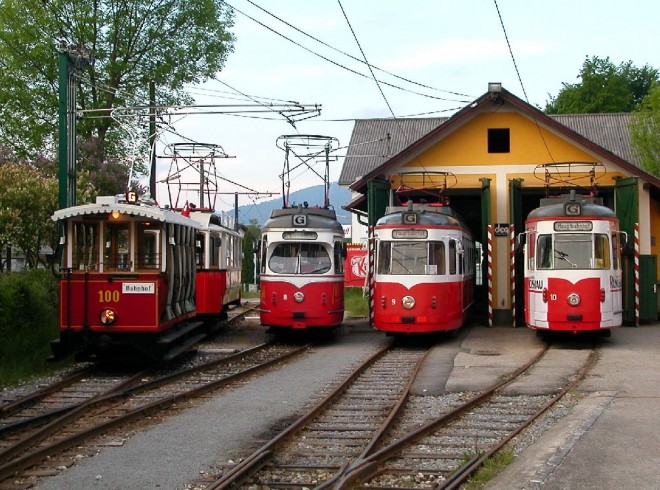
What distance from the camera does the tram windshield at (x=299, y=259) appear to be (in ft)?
66.5

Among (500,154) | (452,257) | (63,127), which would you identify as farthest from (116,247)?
(500,154)

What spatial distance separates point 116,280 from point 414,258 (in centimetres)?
722

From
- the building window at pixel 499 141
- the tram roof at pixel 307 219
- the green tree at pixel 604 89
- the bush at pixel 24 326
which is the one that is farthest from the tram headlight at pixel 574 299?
the green tree at pixel 604 89

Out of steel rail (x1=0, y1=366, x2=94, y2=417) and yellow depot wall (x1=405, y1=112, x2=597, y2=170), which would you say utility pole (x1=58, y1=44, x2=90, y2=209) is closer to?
steel rail (x1=0, y1=366, x2=94, y2=417)

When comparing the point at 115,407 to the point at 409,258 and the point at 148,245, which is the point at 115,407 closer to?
the point at 148,245

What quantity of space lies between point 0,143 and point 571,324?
24.4 meters

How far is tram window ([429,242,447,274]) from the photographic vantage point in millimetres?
19469

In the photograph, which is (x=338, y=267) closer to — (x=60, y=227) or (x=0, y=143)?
(x=60, y=227)

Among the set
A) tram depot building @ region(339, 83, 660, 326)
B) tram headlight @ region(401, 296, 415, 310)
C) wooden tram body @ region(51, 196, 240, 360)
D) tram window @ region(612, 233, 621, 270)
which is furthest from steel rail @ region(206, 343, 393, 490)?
tram depot building @ region(339, 83, 660, 326)

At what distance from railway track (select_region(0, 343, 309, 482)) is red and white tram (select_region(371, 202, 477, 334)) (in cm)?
279

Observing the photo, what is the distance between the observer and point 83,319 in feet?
46.9

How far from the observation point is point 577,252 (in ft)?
61.9

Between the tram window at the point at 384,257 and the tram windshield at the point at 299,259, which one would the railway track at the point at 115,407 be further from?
the tram window at the point at 384,257

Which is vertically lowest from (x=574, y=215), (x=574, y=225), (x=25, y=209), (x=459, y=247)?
(x=459, y=247)
